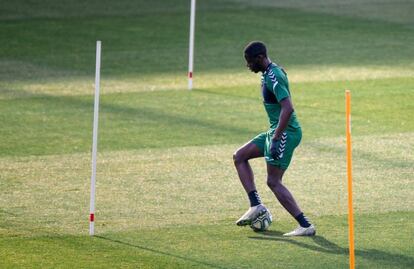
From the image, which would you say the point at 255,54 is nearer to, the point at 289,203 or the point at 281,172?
the point at 281,172

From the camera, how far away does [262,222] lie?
14.8 m

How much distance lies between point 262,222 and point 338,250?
1.19m

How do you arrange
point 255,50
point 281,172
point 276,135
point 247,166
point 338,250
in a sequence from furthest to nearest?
1. point 247,166
2. point 281,172
3. point 255,50
4. point 276,135
5. point 338,250

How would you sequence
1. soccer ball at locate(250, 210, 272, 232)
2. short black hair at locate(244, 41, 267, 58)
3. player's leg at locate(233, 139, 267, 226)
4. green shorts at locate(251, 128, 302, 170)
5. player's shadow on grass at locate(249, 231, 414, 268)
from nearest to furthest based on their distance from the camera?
player's shadow on grass at locate(249, 231, 414, 268) → short black hair at locate(244, 41, 267, 58) → green shorts at locate(251, 128, 302, 170) → soccer ball at locate(250, 210, 272, 232) → player's leg at locate(233, 139, 267, 226)

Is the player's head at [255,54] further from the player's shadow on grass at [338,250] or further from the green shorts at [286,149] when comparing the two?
the player's shadow on grass at [338,250]

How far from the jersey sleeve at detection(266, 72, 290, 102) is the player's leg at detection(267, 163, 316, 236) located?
873mm

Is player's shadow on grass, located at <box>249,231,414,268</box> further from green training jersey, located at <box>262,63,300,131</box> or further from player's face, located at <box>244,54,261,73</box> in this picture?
player's face, located at <box>244,54,261,73</box>

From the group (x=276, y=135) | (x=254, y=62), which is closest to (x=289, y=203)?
(x=276, y=135)

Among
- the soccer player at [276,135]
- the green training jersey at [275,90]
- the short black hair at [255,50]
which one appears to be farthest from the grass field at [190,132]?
the short black hair at [255,50]

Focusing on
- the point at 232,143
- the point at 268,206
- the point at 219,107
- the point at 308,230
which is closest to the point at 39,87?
the point at 219,107

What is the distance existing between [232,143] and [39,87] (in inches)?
244

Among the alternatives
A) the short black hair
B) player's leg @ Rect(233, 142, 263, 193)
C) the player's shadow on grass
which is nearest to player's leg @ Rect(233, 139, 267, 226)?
player's leg @ Rect(233, 142, 263, 193)

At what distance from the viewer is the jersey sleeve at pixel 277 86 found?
1429 centimetres

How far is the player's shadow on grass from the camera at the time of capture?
13.5m
